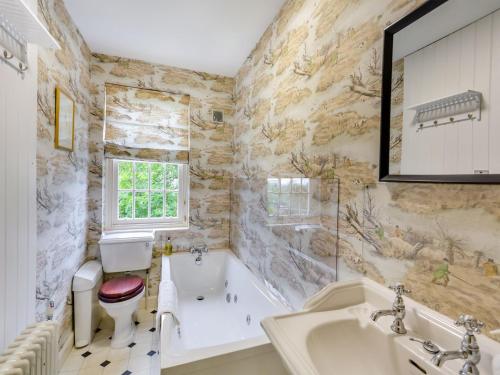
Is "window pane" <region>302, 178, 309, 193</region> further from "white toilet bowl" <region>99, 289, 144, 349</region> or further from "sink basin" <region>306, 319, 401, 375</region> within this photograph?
"white toilet bowl" <region>99, 289, 144, 349</region>

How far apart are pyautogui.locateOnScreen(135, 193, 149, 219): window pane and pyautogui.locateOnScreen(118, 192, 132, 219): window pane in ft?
0.24

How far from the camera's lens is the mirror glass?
0.65 meters

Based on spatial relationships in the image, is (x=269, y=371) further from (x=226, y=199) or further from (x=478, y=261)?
(x=226, y=199)

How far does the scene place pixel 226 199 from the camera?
2.96m

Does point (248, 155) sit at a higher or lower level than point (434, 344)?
higher

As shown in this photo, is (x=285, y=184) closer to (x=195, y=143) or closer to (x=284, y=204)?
(x=284, y=204)

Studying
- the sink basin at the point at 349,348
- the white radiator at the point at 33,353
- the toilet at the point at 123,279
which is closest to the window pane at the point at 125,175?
the toilet at the point at 123,279

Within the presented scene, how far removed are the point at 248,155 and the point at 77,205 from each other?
5.38 ft

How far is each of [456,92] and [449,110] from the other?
0.05 metres

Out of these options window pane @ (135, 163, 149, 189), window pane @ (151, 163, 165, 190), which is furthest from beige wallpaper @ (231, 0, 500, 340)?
window pane @ (135, 163, 149, 189)

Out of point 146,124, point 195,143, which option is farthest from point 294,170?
point 146,124

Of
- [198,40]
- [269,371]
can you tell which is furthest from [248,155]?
[269,371]

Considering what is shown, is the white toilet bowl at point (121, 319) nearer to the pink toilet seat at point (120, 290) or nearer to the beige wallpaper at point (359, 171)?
the pink toilet seat at point (120, 290)

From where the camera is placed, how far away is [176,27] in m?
2.05
